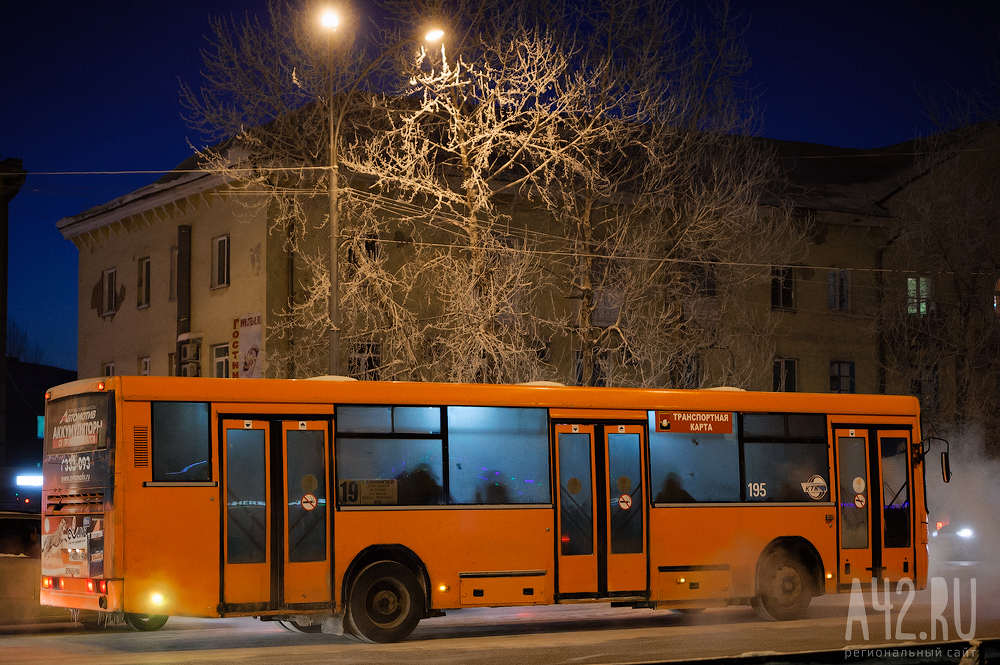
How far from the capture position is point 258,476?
12.8 m

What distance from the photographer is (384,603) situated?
1332 cm

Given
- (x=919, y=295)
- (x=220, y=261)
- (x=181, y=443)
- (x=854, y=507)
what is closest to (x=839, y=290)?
(x=919, y=295)

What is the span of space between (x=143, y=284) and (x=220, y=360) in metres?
5.25

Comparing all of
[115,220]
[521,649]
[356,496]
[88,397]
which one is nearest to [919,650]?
[521,649]

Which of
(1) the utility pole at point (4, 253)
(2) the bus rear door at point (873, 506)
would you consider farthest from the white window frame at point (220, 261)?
(2) the bus rear door at point (873, 506)

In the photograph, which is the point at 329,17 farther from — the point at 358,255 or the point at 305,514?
the point at 305,514

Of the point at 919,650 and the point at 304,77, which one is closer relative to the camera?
the point at 919,650

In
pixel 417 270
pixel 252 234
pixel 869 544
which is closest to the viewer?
pixel 869 544

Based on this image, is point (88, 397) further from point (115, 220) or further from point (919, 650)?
point (115, 220)

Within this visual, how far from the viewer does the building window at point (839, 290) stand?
40281mm

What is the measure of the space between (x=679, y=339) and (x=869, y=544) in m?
12.3

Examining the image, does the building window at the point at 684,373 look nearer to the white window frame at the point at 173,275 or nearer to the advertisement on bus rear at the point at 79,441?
the white window frame at the point at 173,275

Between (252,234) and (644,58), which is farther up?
(644,58)

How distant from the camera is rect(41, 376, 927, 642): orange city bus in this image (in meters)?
12.4
